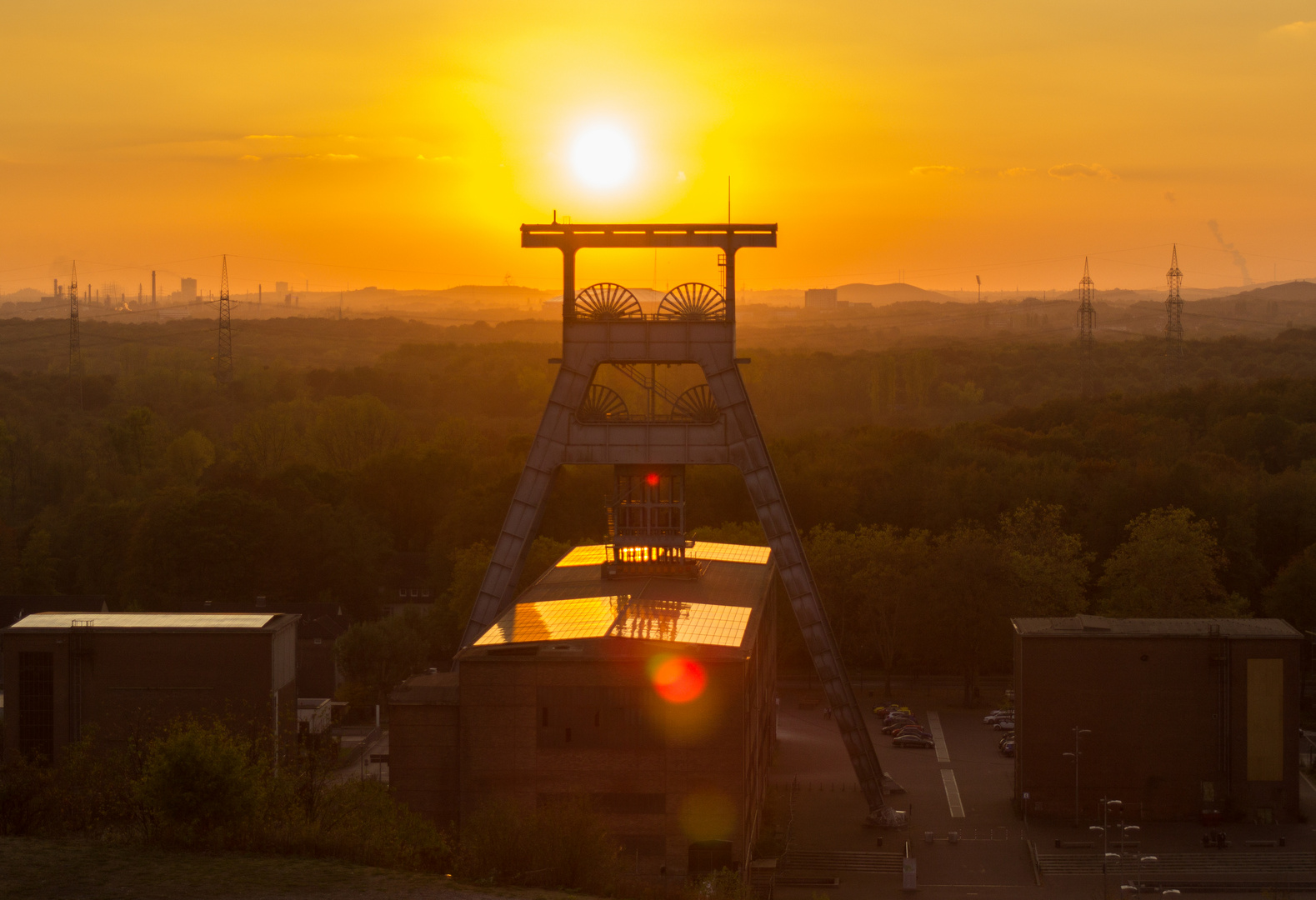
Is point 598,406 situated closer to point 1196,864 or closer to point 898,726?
point 1196,864

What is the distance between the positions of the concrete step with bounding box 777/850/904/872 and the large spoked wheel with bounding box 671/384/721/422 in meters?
13.2

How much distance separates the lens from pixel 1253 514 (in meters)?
79.9

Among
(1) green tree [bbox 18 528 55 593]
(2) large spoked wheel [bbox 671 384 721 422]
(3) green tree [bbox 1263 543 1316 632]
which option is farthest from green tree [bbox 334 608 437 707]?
(3) green tree [bbox 1263 543 1316 632]

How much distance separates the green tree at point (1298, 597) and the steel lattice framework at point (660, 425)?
31.6 m

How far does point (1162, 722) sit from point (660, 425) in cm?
2006

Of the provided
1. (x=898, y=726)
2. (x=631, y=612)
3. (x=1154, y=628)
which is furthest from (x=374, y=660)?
(x=1154, y=628)

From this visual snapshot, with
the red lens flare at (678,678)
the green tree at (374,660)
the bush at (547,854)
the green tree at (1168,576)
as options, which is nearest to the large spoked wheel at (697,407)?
the red lens flare at (678,678)

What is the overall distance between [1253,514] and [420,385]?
118434mm

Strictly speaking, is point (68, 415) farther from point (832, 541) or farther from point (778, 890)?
point (778, 890)

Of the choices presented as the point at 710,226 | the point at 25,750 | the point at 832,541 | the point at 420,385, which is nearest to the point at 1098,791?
the point at 710,226

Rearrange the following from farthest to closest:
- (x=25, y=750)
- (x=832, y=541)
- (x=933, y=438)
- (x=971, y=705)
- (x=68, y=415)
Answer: (x=68, y=415)
(x=933, y=438)
(x=832, y=541)
(x=971, y=705)
(x=25, y=750)

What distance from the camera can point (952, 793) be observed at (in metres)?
53.0

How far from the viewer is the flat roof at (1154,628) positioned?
164ft

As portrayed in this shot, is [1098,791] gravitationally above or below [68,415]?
below
